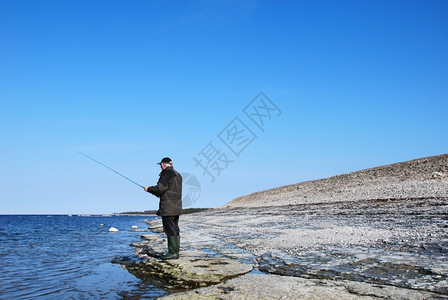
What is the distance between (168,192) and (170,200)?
199mm

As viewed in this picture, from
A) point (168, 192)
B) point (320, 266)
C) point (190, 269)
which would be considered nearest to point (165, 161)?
point (168, 192)

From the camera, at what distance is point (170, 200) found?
9148mm

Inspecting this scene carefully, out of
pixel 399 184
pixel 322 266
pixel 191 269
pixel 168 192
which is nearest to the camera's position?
pixel 322 266

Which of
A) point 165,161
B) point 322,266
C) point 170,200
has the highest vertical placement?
point 165,161

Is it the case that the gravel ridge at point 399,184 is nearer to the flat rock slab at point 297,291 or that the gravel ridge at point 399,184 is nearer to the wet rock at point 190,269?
the wet rock at point 190,269

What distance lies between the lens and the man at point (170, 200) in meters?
9.09

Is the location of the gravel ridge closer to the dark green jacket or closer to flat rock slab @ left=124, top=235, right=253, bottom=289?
flat rock slab @ left=124, top=235, right=253, bottom=289

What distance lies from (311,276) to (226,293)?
6.03 ft

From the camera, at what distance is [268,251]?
33.4 ft

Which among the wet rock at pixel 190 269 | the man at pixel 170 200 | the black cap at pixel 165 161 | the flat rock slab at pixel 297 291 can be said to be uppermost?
the black cap at pixel 165 161

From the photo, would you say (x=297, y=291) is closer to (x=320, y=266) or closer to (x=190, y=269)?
(x=320, y=266)

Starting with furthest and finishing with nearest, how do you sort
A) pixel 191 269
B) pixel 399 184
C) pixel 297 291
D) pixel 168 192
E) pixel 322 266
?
pixel 399 184 → pixel 168 192 → pixel 191 269 → pixel 322 266 → pixel 297 291

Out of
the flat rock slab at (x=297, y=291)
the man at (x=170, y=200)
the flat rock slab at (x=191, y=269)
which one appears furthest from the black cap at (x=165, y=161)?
the flat rock slab at (x=297, y=291)

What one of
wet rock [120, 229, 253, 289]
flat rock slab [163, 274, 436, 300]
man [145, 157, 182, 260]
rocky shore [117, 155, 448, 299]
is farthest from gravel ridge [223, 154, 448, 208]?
flat rock slab [163, 274, 436, 300]
